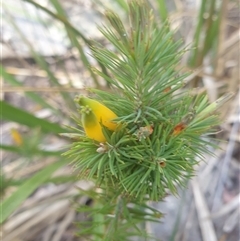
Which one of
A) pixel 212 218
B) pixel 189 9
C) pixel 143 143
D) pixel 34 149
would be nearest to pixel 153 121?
pixel 143 143

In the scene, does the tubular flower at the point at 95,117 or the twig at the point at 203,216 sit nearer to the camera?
the tubular flower at the point at 95,117

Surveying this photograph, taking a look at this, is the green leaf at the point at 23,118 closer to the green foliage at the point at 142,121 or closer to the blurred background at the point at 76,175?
the blurred background at the point at 76,175

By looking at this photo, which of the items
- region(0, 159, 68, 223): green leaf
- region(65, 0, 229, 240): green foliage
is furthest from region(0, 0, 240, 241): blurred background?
region(65, 0, 229, 240): green foliage

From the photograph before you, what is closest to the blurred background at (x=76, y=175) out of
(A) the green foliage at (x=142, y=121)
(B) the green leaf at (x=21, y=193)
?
(B) the green leaf at (x=21, y=193)

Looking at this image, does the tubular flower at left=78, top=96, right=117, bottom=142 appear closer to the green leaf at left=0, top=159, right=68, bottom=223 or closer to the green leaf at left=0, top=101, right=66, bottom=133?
the green leaf at left=0, top=159, right=68, bottom=223

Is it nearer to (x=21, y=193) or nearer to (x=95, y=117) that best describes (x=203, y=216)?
(x=21, y=193)

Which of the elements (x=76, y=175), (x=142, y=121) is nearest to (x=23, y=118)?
(x=76, y=175)
